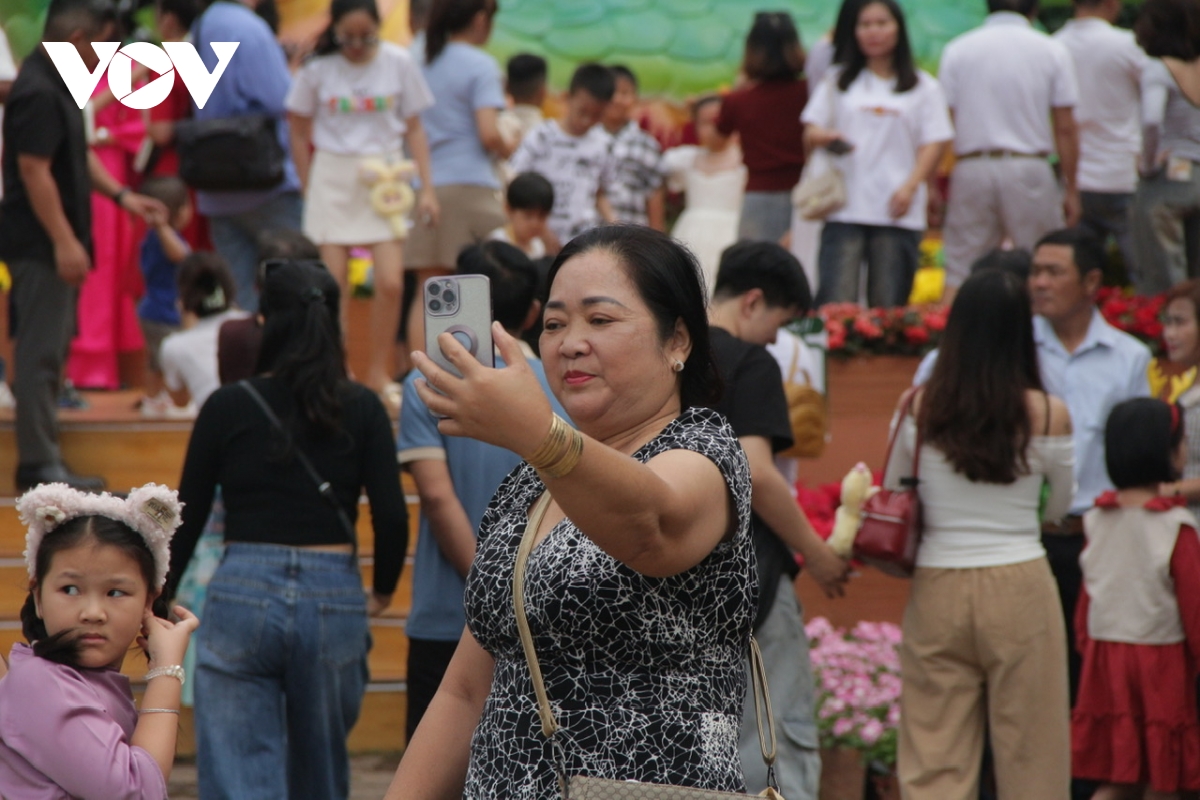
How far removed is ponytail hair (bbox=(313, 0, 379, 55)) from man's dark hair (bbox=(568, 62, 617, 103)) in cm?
150

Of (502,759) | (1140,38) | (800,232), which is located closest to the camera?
(502,759)

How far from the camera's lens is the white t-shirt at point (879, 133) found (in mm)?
8703

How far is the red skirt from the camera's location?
17.9 ft

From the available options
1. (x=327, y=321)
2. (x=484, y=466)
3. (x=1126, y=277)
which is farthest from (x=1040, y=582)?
(x=1126, y=277)

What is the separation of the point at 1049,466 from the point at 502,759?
3.09m

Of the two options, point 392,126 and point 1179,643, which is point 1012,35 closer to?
point 392,126

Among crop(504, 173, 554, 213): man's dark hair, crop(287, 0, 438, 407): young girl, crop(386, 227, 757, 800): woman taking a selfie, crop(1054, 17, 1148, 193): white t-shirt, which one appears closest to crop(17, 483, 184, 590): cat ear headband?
crop(386, 227, 757, 800): woman taking a selfie

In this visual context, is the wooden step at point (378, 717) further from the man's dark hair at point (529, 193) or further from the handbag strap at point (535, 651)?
the handbag strap at point (535, 651)

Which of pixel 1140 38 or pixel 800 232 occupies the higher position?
pixel 1140 38

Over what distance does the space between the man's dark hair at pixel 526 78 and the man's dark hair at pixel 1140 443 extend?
20.0 feet

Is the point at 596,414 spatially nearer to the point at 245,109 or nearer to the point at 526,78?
the point at 245,109

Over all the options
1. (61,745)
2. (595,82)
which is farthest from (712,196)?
(61,745)

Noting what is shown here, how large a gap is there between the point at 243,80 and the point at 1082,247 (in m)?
4.37

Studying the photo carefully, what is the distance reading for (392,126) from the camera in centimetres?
802
